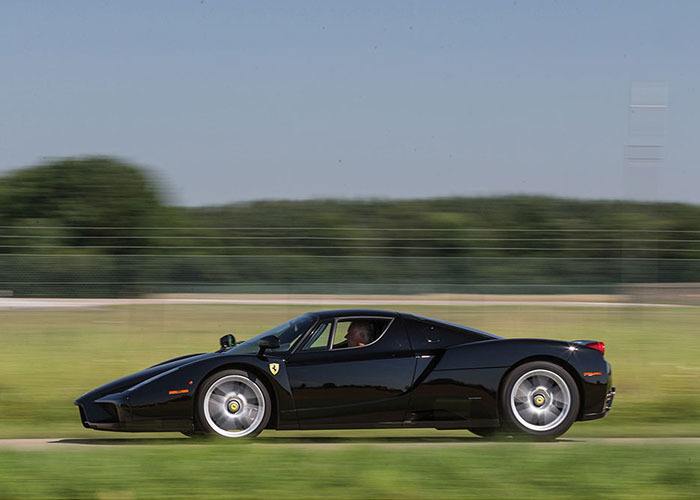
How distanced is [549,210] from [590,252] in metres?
3.32

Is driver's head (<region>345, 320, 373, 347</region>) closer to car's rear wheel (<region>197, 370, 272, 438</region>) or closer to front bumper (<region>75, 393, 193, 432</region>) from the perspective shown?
car's rear wheel (<region>197, 370, 272, 438</region>)

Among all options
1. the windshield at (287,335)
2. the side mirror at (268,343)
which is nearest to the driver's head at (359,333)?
the windshield at (287,335)

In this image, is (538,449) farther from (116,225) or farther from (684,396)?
(116,225)

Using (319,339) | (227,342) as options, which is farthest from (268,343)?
(227,342)

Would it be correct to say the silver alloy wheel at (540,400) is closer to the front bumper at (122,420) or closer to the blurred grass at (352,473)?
the blurred grass at (352,473)

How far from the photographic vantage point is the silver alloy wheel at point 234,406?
8.77 meters

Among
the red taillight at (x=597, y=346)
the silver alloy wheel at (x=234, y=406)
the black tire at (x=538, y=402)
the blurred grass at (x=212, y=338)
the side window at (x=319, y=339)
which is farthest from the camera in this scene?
the blurred grass at (x=212, y=338)

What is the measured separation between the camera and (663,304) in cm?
1752

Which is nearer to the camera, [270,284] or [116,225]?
[270,284]

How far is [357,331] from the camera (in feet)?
29.9

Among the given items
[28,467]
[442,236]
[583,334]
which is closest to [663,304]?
[583,334]

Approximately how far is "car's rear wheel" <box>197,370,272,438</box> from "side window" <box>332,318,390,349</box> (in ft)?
2.43

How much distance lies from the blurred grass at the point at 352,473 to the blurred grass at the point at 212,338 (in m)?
5.11

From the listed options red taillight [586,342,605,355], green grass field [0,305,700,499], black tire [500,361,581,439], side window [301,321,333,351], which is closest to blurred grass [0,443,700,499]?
green grass field [0,305,700,499]
